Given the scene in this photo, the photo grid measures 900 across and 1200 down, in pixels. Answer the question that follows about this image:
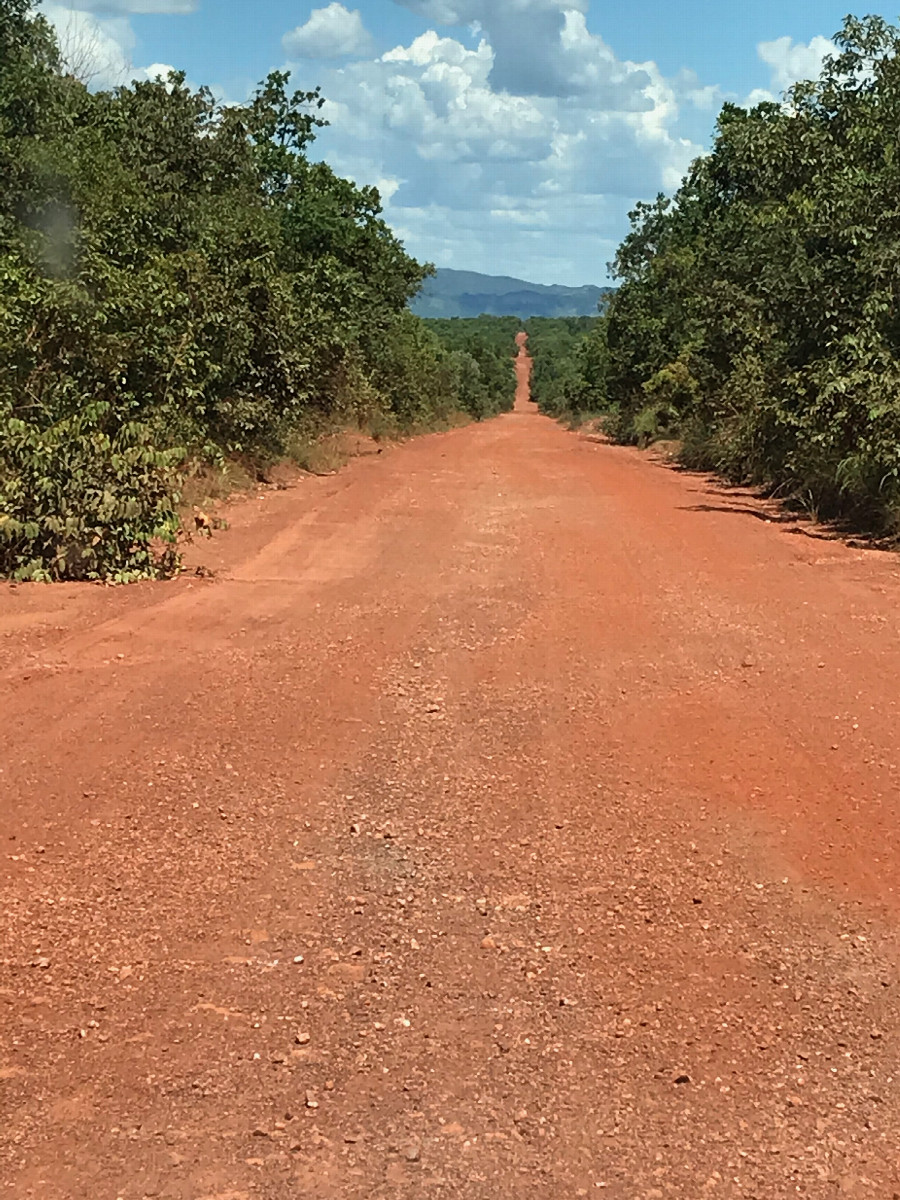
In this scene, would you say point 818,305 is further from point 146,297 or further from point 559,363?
point 559,363

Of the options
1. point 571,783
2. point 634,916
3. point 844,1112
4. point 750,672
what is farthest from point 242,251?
point 844,1112

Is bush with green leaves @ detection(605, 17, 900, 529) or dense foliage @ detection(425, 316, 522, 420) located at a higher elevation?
bush with green leaves @ detection(605, 17, 900, 529)

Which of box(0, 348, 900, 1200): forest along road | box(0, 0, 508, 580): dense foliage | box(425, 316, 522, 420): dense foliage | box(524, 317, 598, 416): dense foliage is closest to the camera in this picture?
box(0, 348, 900, 1200): forest along road

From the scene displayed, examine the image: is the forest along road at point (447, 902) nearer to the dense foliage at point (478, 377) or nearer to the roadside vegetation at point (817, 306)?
the roadside vegetation at point (817, 306)

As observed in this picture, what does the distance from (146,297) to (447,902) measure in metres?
10.5

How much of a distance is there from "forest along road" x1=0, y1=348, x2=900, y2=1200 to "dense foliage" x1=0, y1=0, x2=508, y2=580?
1.26m

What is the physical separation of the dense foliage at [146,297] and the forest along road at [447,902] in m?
→ 1.26

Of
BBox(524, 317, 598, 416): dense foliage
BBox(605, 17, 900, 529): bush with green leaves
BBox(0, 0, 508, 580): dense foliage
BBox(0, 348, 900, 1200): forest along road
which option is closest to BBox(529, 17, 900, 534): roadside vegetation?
BBox(605, 17, 900, 529): bush with green leaves

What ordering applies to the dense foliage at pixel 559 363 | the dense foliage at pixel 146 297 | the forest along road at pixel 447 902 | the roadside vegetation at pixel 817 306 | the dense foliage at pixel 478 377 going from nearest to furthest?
the forest along road at pixel 447 902 < the dense foliage at pixel 146 297 < the roadside vegetation at pixel 817 306 < the dense foliage at pixel 559 363 < the dense foliage at pixel 478 377

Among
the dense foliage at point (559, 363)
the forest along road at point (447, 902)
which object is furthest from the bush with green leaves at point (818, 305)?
the dense foliage at point (559, 363)

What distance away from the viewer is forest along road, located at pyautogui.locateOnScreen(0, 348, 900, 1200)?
10.1 feet

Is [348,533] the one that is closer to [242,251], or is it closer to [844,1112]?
[242,251]

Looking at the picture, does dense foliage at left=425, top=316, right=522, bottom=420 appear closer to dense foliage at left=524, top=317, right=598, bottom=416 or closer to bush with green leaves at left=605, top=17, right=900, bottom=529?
dense foliage at left=524, top=317, right=598, bottom=416

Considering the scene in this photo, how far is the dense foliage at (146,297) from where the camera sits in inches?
390
